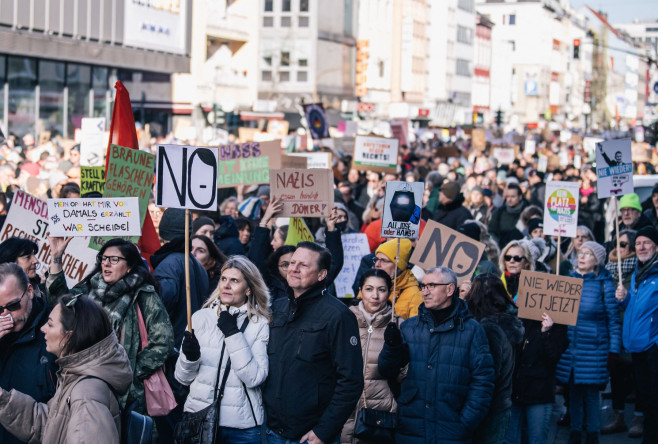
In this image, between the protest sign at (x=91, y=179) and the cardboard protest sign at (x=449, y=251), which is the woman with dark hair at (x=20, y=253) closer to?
the cardboard protest sign at (x=449, y=251)

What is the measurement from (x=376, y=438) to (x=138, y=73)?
109 feet

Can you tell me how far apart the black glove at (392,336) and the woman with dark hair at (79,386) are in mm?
1819

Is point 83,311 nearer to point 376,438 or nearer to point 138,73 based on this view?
point 376,438

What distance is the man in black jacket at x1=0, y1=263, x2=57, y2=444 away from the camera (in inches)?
207

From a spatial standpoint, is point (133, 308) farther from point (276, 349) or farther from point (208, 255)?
point (208, 255)

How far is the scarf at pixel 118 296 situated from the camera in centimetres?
596

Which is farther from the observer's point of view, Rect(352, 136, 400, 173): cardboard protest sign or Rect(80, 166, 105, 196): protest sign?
Rect(352, 136, 400, 173): cardboard protest sign

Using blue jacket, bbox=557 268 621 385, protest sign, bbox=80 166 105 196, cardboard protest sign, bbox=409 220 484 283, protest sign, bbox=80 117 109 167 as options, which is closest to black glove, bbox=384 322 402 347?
cardboard protest sign, bbox=409 220 484 283

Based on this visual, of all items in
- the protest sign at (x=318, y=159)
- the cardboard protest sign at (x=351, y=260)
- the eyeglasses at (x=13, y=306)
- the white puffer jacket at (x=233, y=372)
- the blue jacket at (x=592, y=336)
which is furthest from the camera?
the protest sign at (x=318, y=159)

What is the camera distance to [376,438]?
19.8 feet

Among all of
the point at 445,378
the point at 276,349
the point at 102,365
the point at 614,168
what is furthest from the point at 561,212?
the point at 102,365

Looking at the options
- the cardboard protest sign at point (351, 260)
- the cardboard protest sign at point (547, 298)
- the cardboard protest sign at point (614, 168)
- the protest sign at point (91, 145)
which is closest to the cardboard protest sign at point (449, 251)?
the cardboard protest sign at point (547, 298)

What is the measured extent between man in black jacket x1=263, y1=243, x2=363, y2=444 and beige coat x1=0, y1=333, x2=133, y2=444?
1196mm

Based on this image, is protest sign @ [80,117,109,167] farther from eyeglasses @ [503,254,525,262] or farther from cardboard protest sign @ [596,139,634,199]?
eyeglasses @ [503,254,525,262]
